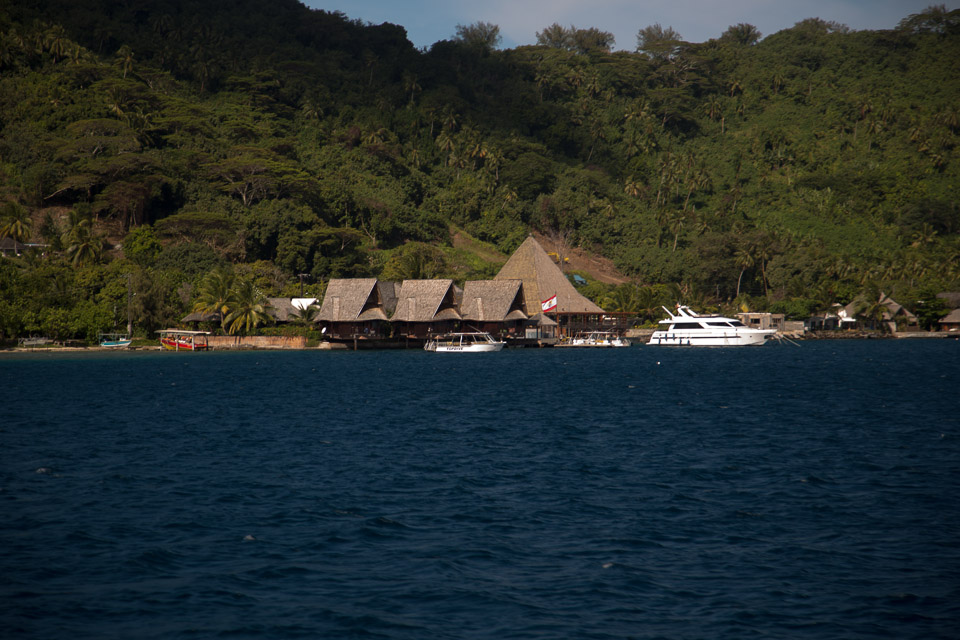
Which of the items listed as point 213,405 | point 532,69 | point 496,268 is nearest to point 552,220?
point 496,268

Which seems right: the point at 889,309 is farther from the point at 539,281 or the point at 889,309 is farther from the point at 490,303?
the point at 490,303

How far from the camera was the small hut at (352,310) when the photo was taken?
72.7 m

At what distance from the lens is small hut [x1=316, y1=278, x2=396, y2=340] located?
7269 cm

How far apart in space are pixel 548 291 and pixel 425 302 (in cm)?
1666

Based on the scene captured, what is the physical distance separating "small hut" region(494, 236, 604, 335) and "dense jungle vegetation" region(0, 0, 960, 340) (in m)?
7.92

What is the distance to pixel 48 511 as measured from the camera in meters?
15.6

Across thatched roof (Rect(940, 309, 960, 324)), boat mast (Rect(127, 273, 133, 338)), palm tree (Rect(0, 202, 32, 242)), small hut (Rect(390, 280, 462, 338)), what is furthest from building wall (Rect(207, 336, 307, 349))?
thatched roof (Rect(940, 309, 960, 324))

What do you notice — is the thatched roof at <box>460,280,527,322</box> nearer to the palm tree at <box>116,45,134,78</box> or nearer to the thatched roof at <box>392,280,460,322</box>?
the thatched roof at <box>392,280,460,322</box>

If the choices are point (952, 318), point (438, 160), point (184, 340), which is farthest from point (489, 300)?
point (438, 160)

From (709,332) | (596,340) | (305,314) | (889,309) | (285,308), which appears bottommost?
(596,340)

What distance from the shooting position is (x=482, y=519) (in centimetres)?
1499

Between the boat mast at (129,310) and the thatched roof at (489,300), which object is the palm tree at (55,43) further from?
the thatched roof at (489,300)

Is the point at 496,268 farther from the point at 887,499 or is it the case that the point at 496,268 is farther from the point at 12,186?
the point at 887,499

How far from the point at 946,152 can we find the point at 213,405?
13073 cm
